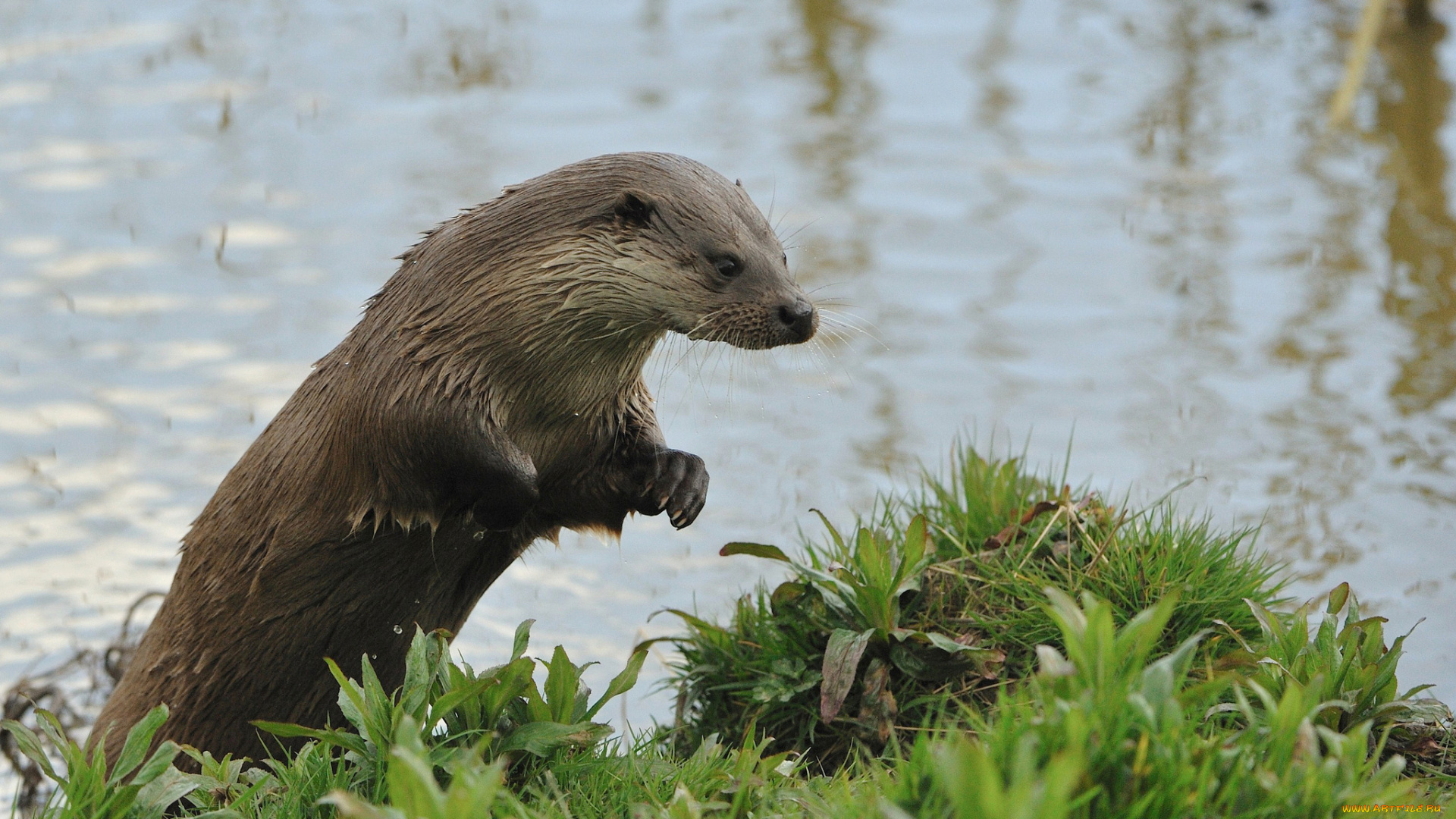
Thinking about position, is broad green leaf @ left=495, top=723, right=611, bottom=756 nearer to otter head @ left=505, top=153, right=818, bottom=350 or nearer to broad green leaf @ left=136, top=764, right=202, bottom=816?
broad green leaf @ left=136, top=764, right=202, bottom=816

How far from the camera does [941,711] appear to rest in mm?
2910

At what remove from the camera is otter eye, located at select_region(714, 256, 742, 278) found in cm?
330

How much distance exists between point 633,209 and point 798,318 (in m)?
0.41

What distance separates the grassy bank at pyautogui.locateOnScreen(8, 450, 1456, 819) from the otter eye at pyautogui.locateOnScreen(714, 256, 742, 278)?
2.21 feet

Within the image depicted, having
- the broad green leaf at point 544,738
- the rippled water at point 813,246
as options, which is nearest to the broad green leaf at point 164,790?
the broad green leaf at point 544,738

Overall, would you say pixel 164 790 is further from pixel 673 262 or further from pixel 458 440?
pixel 673 262

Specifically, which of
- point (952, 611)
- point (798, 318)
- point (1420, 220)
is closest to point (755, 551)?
point (952, 611)

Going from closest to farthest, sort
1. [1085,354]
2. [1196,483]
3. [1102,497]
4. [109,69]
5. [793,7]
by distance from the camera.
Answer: [1102,497] < [1196,483] < [1085,354] < [109,69] < [793,7]

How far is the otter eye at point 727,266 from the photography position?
10.8 ft

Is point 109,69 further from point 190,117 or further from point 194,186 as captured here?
point 194,186

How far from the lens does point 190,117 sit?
779cm

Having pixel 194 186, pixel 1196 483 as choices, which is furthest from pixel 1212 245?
pixel 194 186

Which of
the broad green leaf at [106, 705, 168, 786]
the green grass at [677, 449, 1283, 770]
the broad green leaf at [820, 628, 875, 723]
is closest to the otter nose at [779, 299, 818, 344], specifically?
the green grass at [677, 449, 1283, 770]

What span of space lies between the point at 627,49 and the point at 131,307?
134 inches
